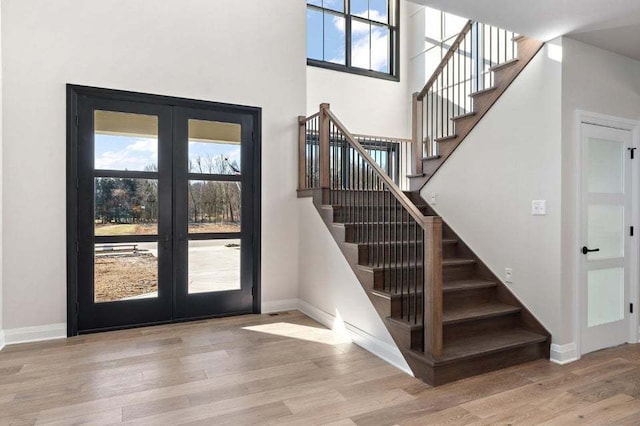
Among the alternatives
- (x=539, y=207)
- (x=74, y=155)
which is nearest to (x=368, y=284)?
(x=539, y=207)

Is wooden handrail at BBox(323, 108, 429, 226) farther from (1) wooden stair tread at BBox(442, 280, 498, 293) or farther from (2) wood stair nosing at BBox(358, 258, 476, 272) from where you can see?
(1) wooden stair tread at BBox(442, 280, 498, 293)

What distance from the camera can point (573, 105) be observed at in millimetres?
3270

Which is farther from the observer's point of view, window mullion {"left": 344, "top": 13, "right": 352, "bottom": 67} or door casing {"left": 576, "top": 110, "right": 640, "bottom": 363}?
window mullion {"left": 344, "top": 13, "right": 352, "bottom": 67}

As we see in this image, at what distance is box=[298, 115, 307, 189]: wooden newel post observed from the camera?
Result: 15.6ft

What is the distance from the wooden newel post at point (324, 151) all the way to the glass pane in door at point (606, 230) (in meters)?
2.48

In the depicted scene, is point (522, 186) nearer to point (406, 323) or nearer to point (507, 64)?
point (507, 64)

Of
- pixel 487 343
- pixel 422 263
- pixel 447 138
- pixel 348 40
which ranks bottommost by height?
pixel 487 343

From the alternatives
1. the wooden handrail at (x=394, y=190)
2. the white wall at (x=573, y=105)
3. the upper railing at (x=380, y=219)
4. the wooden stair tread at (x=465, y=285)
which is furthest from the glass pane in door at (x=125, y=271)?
the white wall at (x=573, y=105)

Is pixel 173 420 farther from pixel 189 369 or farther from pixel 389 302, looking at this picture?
pixel 389 302

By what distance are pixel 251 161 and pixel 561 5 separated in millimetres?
3254

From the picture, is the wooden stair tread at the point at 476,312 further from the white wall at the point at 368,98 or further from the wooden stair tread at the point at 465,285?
the white wall at the point at 368,98

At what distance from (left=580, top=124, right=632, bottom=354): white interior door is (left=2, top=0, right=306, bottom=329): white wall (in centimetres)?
301

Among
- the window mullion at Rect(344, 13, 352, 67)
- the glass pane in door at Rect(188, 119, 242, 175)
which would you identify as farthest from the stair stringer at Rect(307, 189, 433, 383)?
the window mullion at Rect(344, 13, 352, 67)

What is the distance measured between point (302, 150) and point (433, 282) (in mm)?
2588
